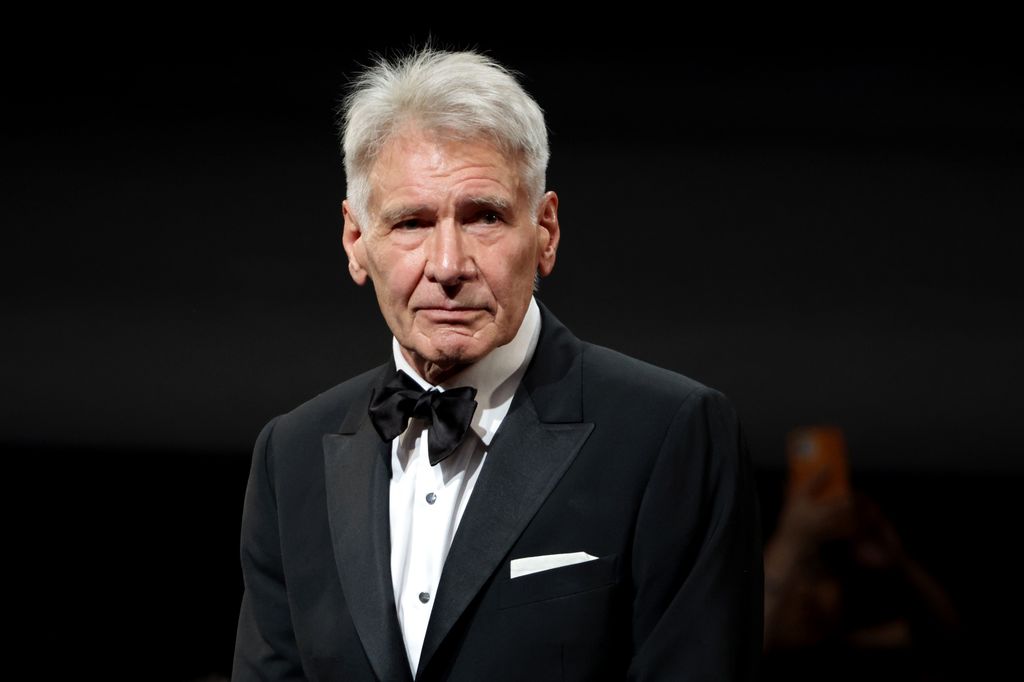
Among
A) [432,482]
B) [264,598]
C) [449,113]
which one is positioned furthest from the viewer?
[264,598]

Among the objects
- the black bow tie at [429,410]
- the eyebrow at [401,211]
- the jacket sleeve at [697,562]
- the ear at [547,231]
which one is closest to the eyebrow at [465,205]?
the eyebrow at [401,211]

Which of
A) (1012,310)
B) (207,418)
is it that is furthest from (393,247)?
(1012,310)

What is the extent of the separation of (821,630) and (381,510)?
1.26 metres

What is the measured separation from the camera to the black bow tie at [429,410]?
6.28 ft

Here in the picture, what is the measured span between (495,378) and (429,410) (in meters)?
0.10

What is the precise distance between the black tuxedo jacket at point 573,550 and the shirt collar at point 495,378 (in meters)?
0.02

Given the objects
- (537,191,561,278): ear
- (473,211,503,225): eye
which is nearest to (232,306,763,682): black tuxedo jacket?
(537,191,561,278): ear

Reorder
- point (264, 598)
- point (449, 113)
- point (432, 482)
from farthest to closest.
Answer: point (264, 598) < point (432, 482) < point (449, 113)

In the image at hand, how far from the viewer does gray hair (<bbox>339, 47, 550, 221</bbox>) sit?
1.83m

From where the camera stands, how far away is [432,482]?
194 centimetres

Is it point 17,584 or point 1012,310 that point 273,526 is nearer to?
point 17,584

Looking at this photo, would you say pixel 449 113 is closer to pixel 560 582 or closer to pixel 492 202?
pixel 492 202

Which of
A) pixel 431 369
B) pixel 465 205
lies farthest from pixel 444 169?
pixel 431 369

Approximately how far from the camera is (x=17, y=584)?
3.09 m
